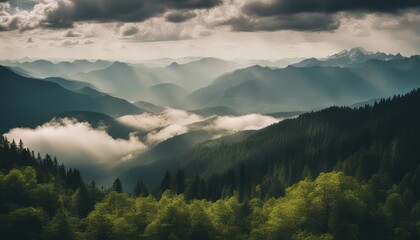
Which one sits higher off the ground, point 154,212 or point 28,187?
point 28,187

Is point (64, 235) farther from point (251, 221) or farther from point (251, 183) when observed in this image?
point (251, 183)

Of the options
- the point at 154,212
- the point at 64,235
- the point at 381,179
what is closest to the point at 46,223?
the point at 64,235

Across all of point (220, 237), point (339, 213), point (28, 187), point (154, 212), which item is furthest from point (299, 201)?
point (28, 187)

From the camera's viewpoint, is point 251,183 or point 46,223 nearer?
point 46,223

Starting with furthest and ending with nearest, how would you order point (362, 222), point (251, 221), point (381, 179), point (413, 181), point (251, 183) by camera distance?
point (251, 183), point (381, 179), point (413, 181), point (251, 221), point (362, 222)

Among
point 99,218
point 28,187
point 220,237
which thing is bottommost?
point 220,237

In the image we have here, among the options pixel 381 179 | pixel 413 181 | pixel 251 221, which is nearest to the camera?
pixel 251 221

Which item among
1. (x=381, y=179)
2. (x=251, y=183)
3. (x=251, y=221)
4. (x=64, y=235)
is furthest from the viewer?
(x=251, y=183)

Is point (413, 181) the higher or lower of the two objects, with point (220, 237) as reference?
higher

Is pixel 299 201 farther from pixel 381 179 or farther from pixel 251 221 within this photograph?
pixel 381 179
